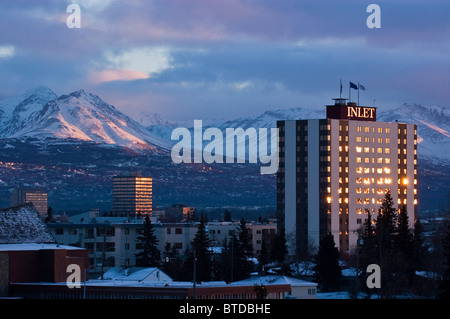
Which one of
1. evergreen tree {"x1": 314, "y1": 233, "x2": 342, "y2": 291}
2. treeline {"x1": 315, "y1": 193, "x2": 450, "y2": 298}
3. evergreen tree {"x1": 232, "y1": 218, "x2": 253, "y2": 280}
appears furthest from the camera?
evergreen tree {"x1": 232, "y1": 218, "x2": 253, "y2": 280}

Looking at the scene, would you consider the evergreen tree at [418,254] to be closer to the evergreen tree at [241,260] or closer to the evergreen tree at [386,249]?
the evergreen tree at [386,249]

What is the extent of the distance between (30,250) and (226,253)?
5533cm

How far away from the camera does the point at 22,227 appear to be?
12850 cm

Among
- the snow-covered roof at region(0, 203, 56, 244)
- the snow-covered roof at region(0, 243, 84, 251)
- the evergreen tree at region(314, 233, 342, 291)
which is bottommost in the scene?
the evergreen tree at region(314, 233, 342, 291)

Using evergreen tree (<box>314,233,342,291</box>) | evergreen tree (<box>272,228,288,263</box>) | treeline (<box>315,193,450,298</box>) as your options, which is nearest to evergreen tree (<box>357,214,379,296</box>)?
treeline (<box>315,193,450,298</box>)

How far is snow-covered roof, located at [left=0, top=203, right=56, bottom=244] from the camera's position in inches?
4973

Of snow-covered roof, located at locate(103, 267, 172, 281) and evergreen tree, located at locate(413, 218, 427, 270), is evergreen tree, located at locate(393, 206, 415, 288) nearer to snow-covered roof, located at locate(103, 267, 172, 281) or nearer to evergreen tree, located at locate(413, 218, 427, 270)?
evergreen tree, located at locate(413, 218, 427, 270)

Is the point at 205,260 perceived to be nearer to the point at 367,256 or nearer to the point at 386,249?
the point at 367,256
